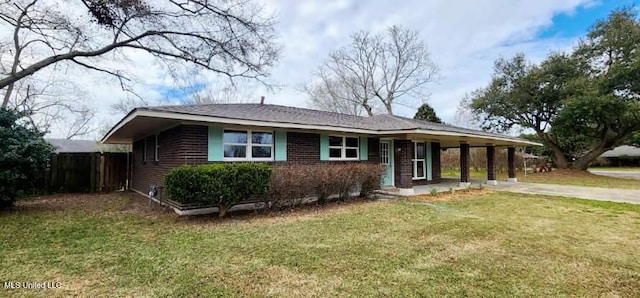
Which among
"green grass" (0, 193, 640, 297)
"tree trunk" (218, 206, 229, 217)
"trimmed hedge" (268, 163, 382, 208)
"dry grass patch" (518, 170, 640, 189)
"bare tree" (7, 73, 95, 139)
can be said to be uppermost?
"bare tree" (7, 73, 95, 139)

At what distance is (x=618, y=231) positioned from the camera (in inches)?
247

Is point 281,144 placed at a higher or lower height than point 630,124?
lower

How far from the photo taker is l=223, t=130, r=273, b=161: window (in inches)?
343

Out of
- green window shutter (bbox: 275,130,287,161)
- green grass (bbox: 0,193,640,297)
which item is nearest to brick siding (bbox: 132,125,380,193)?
green window shutter (bbox: 275,130,287,161)

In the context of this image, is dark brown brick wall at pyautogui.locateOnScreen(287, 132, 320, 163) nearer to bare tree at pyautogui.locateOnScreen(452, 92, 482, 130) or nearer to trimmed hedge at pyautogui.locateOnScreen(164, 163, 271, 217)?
trimmed hedge at pyautogui.locateOnScreen(164, 163, 271, 217)

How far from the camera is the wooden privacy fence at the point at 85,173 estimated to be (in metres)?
12.7

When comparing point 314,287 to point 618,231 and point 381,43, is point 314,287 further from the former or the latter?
point 381,43

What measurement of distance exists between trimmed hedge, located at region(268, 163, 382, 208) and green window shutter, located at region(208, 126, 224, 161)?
5.21 ft

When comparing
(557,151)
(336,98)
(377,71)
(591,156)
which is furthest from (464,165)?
(336,98)

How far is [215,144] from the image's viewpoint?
8.41m

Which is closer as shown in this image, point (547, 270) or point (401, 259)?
point (547, 270)

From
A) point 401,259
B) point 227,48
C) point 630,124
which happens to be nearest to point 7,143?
point 227,48

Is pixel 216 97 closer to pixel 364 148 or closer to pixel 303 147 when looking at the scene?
pixel 364 148

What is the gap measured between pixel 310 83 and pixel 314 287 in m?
31.2
